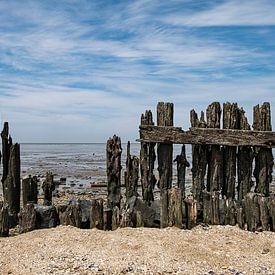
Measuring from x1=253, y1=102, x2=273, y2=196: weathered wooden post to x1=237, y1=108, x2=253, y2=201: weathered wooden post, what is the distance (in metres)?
0.19

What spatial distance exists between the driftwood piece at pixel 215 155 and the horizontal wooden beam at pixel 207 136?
10.3 inches

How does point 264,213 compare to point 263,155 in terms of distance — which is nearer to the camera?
point 264,213

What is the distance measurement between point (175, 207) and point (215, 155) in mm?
1671

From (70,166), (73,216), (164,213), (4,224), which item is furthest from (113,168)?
(70,166)

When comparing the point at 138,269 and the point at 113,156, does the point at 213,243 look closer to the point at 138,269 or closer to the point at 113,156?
the point at 138,269

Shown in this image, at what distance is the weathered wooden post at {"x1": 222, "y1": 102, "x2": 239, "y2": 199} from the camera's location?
954 centimetres

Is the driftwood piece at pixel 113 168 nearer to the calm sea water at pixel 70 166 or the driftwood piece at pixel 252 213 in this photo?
the driftwood piece at pixel 252 213

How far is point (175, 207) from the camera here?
875cm

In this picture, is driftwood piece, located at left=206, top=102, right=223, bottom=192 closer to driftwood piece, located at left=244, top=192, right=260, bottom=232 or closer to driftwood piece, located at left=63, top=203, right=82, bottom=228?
driftwood piece, located at left=244, top=192, right=260, bottom=232

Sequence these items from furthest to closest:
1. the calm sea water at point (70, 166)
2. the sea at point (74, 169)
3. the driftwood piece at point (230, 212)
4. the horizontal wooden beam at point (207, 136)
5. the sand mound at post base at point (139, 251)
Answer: the calm sea water at point (70, 166) → the sea at point (74, 169) → the horizontal wooden beam at point (207, 136) → the driftwood piece at point (230, 212) → the sand mound at post base at point (139, 251)

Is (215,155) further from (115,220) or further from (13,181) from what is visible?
(13,181)

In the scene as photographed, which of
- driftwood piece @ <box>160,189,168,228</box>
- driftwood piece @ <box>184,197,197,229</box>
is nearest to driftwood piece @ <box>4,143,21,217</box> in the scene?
driftwood piece @ <box>160,189,168,228</box>

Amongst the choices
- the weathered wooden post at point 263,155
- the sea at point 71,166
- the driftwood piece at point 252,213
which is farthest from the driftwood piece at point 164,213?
the sea at point 71,166

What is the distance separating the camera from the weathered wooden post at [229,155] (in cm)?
954
